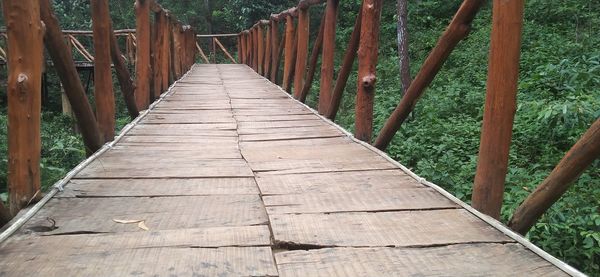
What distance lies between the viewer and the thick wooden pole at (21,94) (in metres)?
2.10

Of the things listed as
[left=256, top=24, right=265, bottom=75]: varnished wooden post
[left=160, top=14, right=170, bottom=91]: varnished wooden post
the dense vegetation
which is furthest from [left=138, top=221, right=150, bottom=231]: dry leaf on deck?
[left=256, top=24, right=265, bottom=75]: varnished wooden post

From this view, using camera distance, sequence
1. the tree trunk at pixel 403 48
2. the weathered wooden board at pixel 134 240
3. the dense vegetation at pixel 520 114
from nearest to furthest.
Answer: the weathered wooden board at pixel 134 240, the dense vegetation at pixel 520 114, the tree trunk at pixel 403 48

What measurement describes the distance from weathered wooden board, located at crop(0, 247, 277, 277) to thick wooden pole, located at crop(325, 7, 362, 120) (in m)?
2.52

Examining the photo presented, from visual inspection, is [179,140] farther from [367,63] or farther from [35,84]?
[35,84]

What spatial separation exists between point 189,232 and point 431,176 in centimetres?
292

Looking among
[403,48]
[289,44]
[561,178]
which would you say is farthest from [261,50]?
[561,178]

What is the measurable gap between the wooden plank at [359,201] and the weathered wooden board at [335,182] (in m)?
0.07

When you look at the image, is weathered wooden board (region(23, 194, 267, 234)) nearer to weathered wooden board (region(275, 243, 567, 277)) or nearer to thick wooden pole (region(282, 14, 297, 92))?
weathered wooden board (region(275, 243, 567, 277))

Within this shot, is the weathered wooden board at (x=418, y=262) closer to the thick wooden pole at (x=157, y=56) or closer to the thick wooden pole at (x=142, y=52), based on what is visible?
the thick wooden pole at (x=142, y=52)

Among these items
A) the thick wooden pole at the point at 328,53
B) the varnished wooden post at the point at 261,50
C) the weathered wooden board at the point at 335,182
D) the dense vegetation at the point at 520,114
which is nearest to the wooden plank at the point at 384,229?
the weathered wooden board at the point at 335,182

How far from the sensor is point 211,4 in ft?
88.1

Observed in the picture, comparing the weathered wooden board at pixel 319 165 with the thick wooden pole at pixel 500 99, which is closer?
the thick wooden pole at pixel 500 99

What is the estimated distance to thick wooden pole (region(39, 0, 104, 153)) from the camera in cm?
243

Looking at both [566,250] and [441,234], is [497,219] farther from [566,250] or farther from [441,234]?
[566,250]
